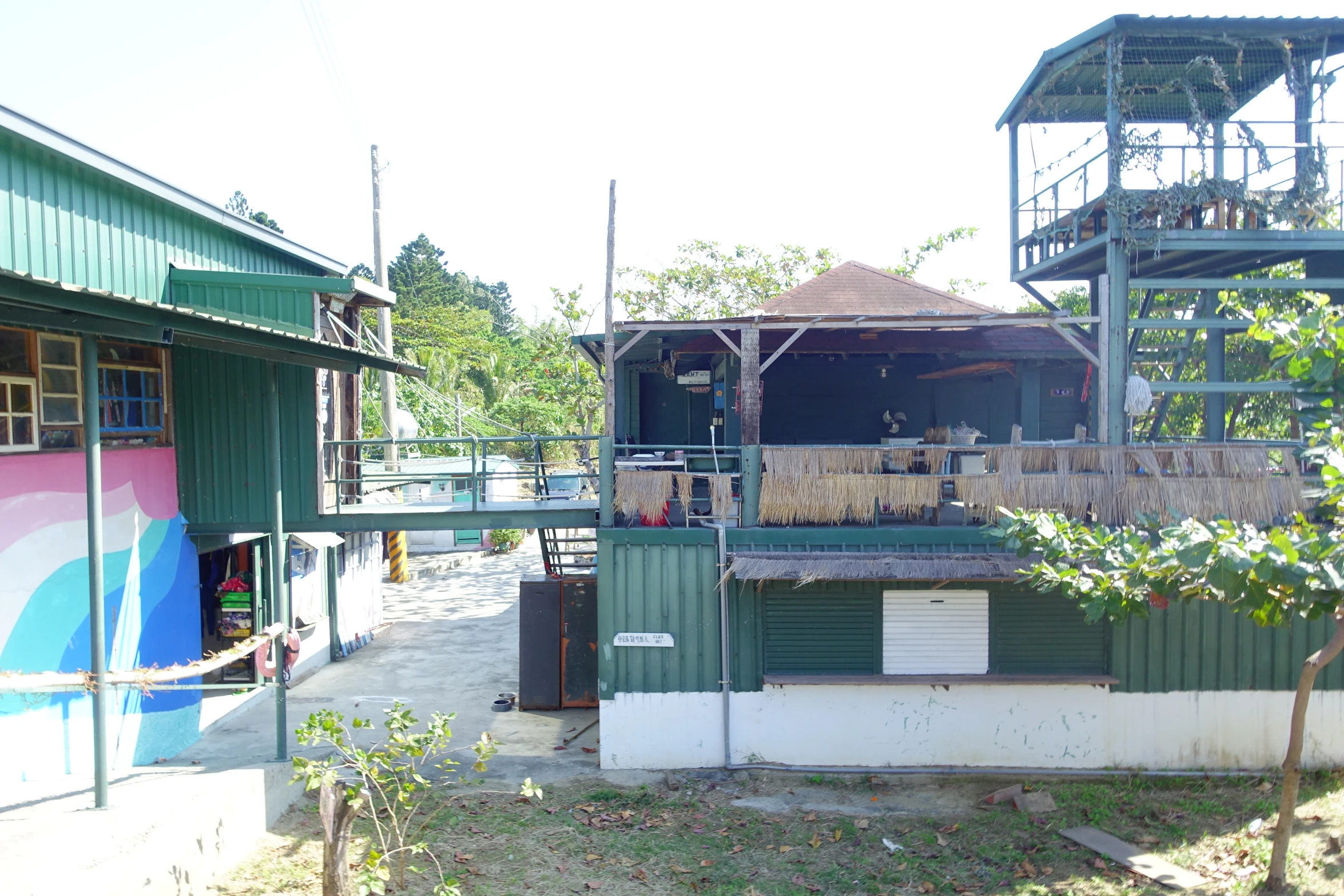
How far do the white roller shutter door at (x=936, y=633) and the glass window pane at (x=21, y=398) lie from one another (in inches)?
334

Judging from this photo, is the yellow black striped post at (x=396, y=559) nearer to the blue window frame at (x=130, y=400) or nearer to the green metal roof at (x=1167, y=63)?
the blue window frame at (x=130, y=400)

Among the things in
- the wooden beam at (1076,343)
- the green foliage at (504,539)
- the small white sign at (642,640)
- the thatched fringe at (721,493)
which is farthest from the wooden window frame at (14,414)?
the green foliage at (504,539)

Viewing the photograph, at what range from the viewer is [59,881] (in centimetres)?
530

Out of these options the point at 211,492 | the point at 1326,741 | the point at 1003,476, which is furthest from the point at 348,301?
the point at 1326,741

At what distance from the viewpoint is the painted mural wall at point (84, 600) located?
7375 mm

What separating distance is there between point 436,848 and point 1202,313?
12278 millimetres

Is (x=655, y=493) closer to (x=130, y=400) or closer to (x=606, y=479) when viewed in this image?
(x=606, y=479)

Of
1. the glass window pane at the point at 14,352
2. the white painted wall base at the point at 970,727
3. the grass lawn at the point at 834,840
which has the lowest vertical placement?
the grass lawn at the point at 834,840

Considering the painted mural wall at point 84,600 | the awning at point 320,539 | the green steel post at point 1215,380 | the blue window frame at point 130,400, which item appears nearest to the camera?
the painted mural wall at point 84,600

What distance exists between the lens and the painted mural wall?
24.2 ft

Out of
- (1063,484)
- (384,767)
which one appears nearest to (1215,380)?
(1063,484)

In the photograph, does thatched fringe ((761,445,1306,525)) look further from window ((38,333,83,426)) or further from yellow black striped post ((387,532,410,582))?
yellow black striped post ((387,532,410,582))

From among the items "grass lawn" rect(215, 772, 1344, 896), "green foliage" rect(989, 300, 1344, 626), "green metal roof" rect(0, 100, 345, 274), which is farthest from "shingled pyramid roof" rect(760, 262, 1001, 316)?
"green metal roof" rect(0, 100, 345, 274)

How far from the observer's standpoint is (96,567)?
6129 mm
